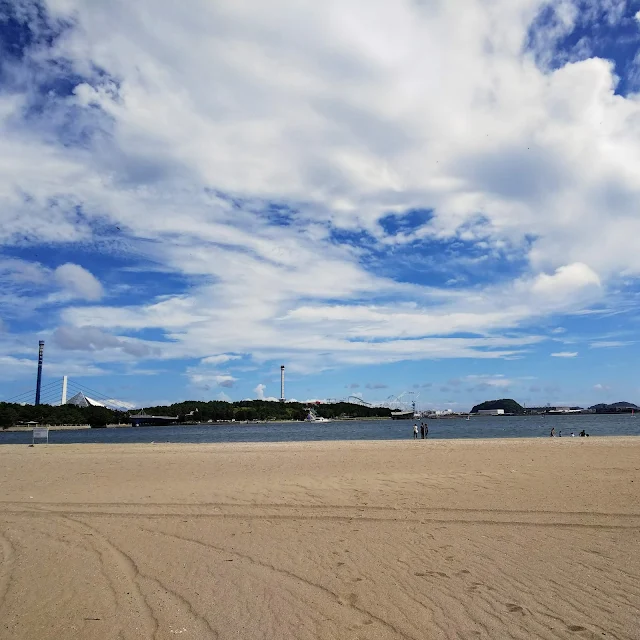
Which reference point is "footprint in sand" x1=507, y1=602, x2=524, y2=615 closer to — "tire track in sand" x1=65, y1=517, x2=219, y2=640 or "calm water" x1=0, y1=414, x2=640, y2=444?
"tire track in sand" x1=65, y1=517, x2=219, y2=640

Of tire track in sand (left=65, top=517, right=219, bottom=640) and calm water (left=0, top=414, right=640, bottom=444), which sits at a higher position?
tire track in sand (left=65, top=517, right=219, bottom=640)

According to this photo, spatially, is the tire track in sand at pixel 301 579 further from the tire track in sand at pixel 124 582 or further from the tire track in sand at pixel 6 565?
the tire track in sand at pixel 6 565

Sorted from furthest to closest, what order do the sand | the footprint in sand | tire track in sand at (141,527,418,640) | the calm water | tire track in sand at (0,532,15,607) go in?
the calm water, tire track in sand at (0,532,15,607), the footprint in sand, the sand, tire track in sand at (141,527,418,640)

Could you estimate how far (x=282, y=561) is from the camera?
26.5 ft

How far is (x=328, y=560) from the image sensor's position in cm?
806

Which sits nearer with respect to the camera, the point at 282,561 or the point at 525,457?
the point at 282,561

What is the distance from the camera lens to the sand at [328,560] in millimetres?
5926

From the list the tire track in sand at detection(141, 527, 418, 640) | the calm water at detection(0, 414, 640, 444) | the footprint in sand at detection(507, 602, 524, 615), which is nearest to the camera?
the tire track in sand at detection(141, 527, 418, 640)

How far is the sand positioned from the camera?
5926 millimetres

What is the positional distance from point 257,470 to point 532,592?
14.3 metres

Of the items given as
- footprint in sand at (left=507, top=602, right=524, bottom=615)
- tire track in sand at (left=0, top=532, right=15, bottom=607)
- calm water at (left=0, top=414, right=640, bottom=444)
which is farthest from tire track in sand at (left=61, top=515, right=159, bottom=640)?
calm water at (left=0, top=414, right=640, bottom=444)

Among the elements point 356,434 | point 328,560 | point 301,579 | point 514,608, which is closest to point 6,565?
point 301,579

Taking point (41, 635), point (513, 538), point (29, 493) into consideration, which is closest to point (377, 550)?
point (513, 538)

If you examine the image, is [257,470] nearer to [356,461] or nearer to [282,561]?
[356,461]
